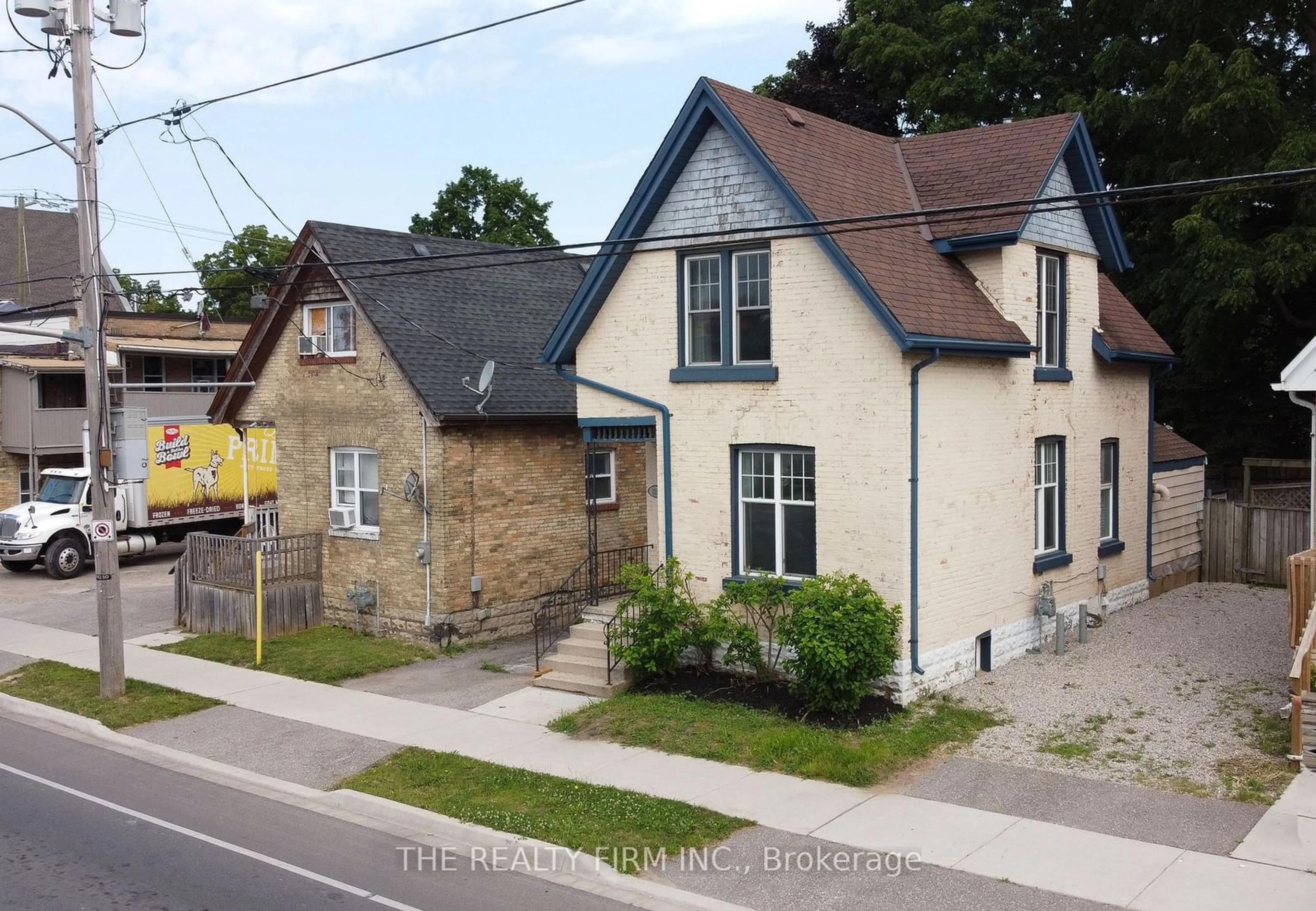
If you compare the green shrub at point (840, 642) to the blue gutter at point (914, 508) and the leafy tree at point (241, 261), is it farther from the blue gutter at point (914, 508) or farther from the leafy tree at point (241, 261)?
the leafy tree at point (241, 261)

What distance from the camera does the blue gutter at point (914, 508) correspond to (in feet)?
43.9

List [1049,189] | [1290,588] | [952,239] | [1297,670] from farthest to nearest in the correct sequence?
[1049,189] → [952,239] → [1290,588] → [1297,670]

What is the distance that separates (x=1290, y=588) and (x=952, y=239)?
19.1ft

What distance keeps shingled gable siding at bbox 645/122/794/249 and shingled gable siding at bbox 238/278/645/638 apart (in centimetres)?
535

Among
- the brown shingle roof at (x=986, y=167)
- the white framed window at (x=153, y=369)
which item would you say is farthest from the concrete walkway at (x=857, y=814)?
the white framed window at (x=153, y=369)

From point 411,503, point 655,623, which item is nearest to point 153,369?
point 411,503

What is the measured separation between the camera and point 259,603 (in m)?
17.7

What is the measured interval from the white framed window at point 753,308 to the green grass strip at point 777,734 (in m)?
4.42

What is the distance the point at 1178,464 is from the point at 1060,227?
6.56 meters

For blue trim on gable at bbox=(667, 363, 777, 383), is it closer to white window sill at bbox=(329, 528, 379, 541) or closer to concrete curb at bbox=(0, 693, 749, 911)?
white window sill at bbox=(329, 528, 379, 541)

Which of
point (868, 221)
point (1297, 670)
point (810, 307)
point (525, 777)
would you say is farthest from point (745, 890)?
point (868, 221)

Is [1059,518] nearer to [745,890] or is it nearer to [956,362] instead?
[956,362]

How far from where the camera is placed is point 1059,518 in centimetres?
1680

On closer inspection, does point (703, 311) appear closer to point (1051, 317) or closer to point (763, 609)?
point (763, 609)
